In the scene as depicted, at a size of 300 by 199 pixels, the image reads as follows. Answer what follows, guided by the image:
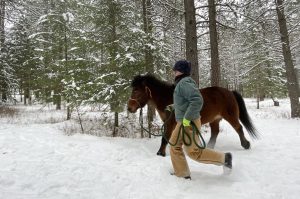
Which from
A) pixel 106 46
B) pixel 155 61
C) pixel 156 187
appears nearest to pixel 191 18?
pixel 155 61

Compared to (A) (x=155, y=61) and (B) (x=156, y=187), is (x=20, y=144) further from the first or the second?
(A) (x=155, y=61)

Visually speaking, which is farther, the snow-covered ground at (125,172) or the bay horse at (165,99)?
the bay horse at (165,99)

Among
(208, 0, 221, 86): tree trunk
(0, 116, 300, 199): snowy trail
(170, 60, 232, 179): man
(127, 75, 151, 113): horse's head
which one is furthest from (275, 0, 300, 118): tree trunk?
(170, 60, 232, 179): man

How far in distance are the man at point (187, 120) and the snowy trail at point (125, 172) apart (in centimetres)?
32

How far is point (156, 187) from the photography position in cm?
464

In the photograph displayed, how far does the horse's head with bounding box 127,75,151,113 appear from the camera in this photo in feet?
22.7

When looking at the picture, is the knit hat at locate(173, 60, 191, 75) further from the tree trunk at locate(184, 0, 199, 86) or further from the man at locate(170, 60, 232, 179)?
the tree trunk at locate(184, 0, 199, 86)

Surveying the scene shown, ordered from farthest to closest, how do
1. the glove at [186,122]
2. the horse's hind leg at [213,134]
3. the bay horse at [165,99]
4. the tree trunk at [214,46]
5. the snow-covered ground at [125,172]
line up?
the tree trunk at [214,46] → the horse's hind leg at [213,134] → the bay horse at [165,99] → the glove at [186,122] → the snow-covered ground at [125,172]

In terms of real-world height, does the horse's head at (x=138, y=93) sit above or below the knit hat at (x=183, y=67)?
below

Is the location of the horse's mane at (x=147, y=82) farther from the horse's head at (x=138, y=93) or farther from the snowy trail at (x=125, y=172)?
the snowy trail at (x=125, y=172)

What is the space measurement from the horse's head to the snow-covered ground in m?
1.20

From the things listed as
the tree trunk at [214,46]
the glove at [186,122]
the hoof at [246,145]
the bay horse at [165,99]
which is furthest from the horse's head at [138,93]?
the tree trunk at [214,46]

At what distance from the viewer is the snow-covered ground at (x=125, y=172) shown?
4.36 meters

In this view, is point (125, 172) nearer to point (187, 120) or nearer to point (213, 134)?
point (187, 120)
